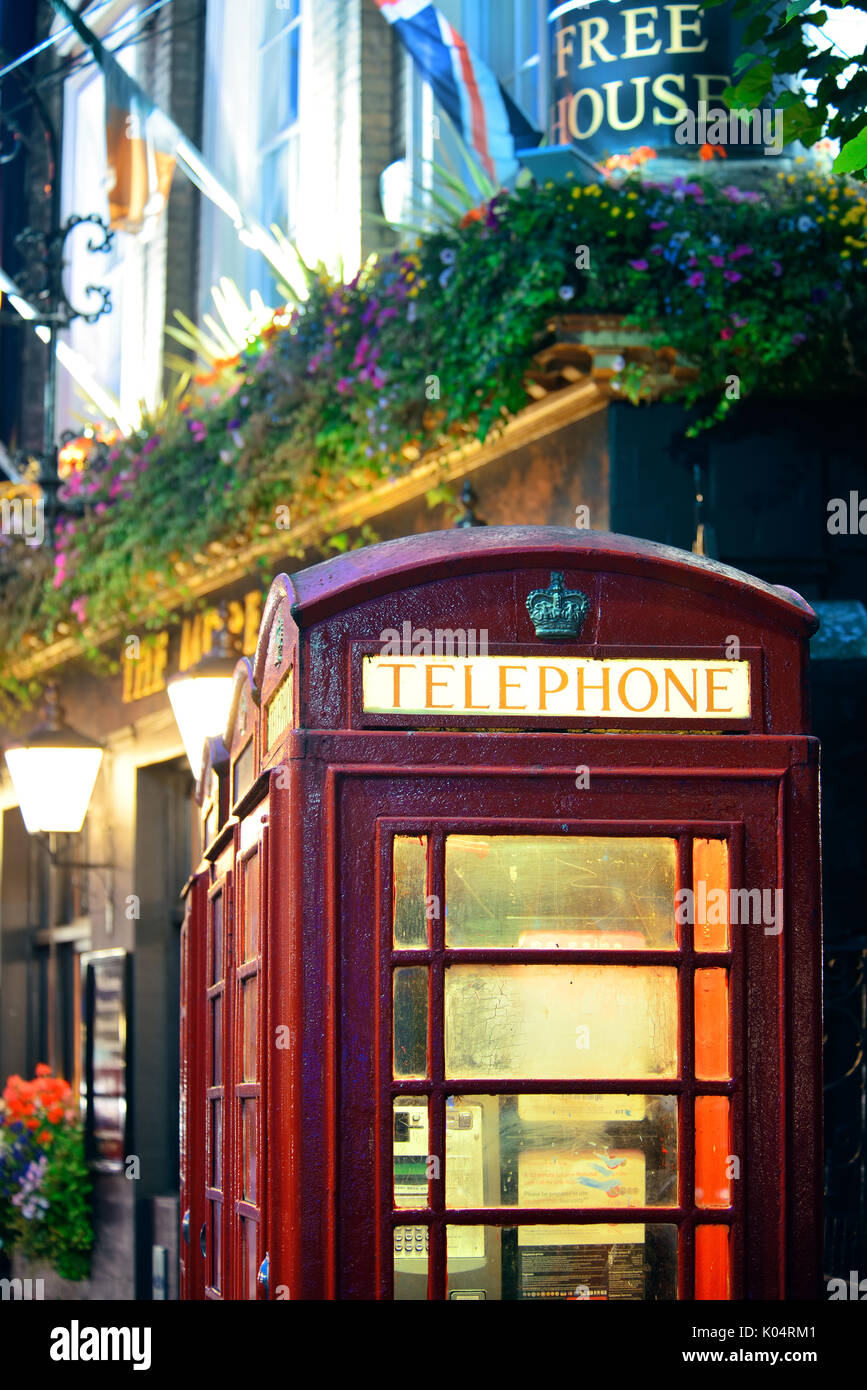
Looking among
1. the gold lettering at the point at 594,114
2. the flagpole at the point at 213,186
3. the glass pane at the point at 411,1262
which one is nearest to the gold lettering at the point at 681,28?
the gold lettering at the point at 594,114

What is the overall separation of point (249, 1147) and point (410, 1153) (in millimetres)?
778

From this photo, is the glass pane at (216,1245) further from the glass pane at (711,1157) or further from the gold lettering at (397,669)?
the gold lettering at (397,669)

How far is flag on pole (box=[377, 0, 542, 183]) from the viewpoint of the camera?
880 cm

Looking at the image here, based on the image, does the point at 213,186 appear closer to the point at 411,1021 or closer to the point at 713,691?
the point at 713,691

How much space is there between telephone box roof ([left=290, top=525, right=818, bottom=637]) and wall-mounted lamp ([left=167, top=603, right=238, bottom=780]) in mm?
3666

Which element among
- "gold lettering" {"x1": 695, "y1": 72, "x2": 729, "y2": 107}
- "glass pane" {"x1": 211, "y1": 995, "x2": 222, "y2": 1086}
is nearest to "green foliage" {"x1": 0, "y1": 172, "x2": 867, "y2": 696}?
"gold lettering" {"x1": 695, "y1": 72, "x2": 729, "y2": 107}

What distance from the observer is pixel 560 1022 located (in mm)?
4363

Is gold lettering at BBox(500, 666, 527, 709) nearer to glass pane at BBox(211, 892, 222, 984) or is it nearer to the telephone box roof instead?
the telephone box roof

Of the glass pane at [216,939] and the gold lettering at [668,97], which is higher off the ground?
the gold lettering at [668,97]

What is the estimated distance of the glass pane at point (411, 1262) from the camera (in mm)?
4242

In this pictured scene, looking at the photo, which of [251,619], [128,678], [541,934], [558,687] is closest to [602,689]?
[558,687]

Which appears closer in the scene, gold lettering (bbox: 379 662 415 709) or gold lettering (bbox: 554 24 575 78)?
gold lettering (bbox: 379 662 415 709)

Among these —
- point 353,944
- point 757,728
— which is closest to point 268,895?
point 353,944

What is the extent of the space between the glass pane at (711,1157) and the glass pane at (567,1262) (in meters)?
0.12
